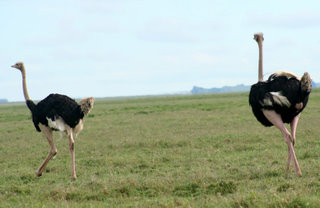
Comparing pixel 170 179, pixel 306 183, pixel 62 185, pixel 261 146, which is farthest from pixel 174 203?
pixel 261 146

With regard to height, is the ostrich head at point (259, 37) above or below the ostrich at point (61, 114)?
above

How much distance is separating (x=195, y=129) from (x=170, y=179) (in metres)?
7.50

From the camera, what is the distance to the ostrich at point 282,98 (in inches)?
242

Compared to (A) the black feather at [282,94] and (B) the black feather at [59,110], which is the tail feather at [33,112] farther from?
(A) the black feather at [282,94]

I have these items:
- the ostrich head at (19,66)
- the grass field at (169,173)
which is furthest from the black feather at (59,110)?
the ostrich head at (19,66)

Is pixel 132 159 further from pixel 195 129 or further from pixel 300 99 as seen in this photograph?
pixel 195 129

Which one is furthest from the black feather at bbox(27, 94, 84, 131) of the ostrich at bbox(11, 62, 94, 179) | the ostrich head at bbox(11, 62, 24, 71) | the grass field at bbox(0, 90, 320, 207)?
the ostrich head at bbox(11, 62, 24, 71)

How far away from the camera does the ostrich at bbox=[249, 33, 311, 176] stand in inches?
242

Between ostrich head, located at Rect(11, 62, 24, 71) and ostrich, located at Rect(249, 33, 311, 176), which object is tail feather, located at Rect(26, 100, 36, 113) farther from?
ostrich, located at Rect(249, 33, 311, 176)

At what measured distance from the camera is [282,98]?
616cm

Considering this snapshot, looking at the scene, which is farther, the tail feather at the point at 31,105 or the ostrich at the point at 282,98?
the tail feather at the point at 31,105

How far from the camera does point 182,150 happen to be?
9.62m

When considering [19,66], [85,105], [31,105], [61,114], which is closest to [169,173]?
[85,105]

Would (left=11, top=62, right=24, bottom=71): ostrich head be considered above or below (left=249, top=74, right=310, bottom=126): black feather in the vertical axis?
above
